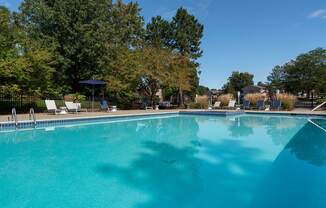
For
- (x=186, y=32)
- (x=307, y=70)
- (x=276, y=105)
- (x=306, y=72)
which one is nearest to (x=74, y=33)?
(x=186, y=32)

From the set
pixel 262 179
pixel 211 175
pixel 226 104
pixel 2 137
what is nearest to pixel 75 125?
pixel 2 137

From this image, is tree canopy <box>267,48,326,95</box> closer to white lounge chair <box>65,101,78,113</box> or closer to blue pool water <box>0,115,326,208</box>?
white lounge chair <box>65,101,78,113</box>

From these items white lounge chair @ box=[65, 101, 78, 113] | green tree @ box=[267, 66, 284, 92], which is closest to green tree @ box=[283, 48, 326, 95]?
green tree @ box=[267, 66, 284, 92]

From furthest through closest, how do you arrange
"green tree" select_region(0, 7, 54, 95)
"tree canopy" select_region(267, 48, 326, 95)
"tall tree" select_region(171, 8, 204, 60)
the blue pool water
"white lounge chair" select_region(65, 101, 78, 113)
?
1. "tree canopy" select_region(267, 48, 326, 95)
2. "tall tree" select_region(171, 8, 204, 60)
3. "white lounge chair" select_region(65, 101, 78, 113)
4. "green tree" select_region(0, 7, 54, 95)
5. the blue pool water

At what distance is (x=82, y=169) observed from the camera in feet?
17.4

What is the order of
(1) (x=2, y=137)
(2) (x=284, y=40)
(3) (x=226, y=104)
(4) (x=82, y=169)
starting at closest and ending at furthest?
1. (4) (x=82, y=169)
2. (1) (x=2, y=137)
3. (2) (x=284, y=40)
4. (3) (x=226, y=104)

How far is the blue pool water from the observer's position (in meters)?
3.78

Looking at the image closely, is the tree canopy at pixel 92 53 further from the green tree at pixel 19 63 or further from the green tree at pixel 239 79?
the green tree at pixel 239 79

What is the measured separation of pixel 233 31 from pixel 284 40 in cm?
406

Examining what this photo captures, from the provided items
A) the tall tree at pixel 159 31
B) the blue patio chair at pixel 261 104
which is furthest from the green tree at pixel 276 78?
the tall tree at pixel 159 31

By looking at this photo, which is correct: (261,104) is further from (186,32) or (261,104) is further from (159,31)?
(159,31)

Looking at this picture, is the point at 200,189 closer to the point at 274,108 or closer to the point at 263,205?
the point at 263,205

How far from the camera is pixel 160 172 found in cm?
517

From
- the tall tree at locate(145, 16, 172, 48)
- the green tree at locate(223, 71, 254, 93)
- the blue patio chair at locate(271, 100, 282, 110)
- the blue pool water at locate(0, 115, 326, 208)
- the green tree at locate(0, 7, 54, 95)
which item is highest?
the tall tree at locate(145, 16, 172, 48)
